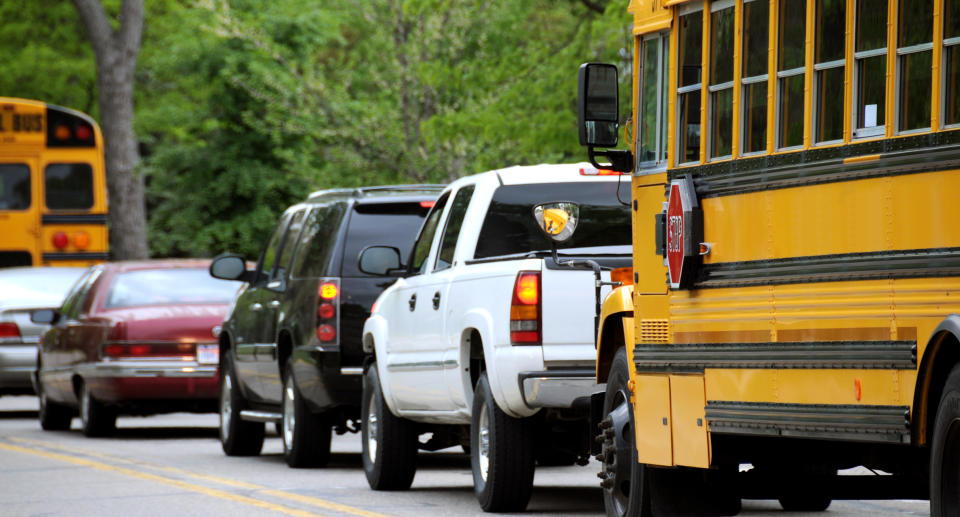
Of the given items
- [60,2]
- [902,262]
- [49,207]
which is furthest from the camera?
[60,2]

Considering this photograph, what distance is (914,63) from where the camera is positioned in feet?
21.3

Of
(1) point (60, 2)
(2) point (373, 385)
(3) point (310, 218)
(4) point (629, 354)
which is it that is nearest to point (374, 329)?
(2) point (373, 385)

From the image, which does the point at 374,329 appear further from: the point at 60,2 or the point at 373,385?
the point at 60,2

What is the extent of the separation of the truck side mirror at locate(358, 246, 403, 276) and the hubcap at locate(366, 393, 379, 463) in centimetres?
88

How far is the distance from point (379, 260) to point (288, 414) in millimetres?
2391

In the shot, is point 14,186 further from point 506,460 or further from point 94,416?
point 506,460

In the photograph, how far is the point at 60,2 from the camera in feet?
157

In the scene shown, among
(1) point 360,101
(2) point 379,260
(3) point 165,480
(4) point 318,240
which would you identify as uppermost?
(1) point 360,101

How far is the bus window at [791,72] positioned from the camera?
7.31m

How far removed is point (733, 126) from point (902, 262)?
1550 millimetres

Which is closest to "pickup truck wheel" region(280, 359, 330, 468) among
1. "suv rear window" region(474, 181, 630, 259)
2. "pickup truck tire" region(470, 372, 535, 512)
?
"suv rear window" region(474, 181, 630, 259)

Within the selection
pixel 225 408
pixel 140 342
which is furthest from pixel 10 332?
pixel 225 408

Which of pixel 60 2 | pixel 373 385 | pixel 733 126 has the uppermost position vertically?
pixel 60 2

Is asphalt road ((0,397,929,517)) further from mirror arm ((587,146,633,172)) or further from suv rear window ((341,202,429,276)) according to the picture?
mirror arm ((587,146,633,172))
